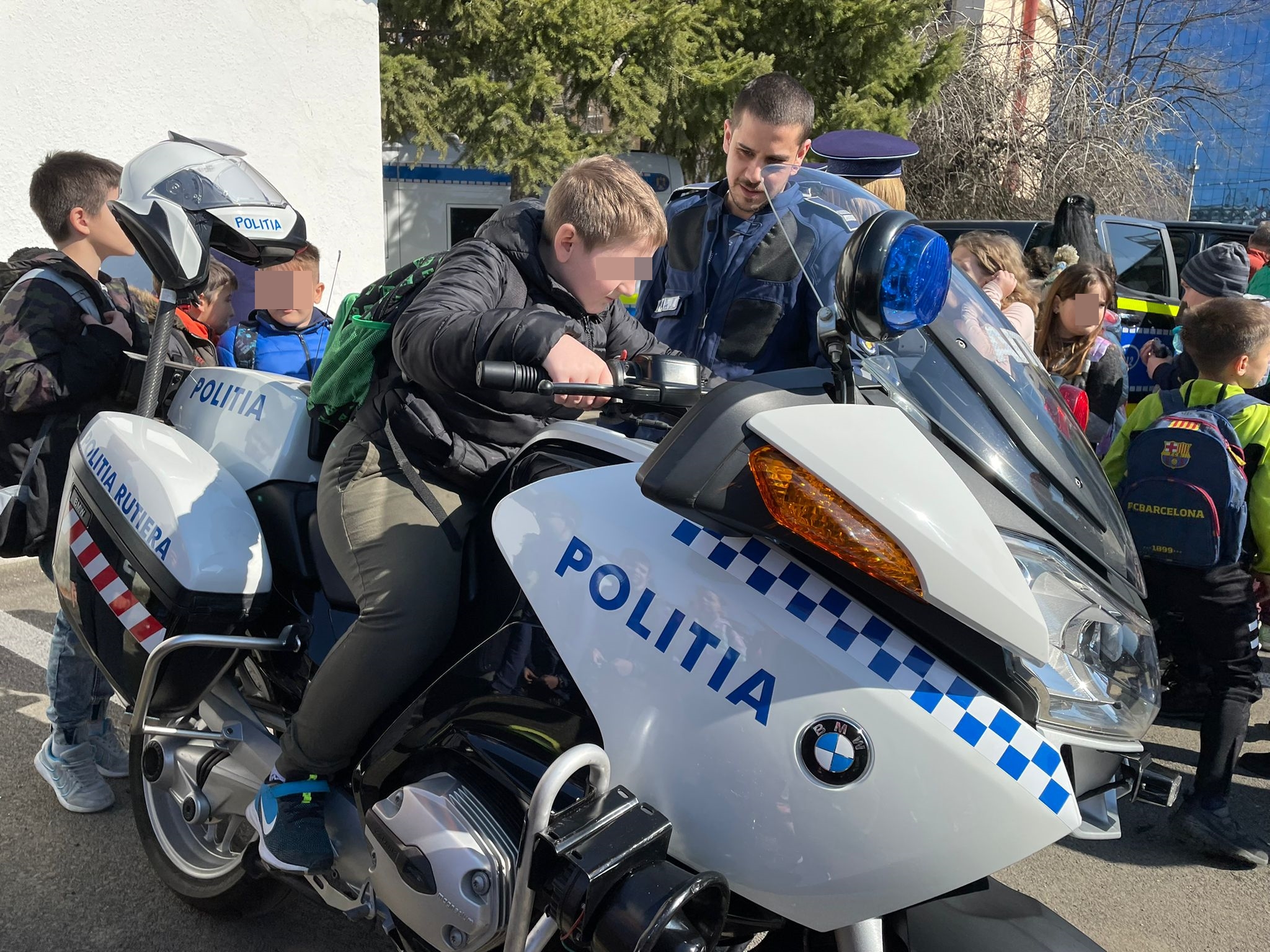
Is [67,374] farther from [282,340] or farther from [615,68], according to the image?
[615,68]

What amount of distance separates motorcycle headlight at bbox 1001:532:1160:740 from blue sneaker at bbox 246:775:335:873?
141cm

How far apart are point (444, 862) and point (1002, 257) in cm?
396

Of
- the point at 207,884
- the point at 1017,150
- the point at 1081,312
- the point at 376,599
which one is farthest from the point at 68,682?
Answer: the point at 1017,150

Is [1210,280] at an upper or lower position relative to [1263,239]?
lower

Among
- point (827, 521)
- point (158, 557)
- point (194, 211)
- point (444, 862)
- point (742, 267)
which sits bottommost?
point (444, 862)

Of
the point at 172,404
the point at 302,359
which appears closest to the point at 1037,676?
the point at 172,404

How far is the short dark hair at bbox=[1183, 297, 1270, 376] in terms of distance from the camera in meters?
3.52

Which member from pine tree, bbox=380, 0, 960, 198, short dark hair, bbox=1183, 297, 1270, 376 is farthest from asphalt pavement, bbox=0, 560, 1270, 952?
pine tree, bbox=380, 0, 960, 198

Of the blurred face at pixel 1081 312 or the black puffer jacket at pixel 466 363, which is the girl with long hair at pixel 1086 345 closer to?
the blurred face at pixel 1081 312

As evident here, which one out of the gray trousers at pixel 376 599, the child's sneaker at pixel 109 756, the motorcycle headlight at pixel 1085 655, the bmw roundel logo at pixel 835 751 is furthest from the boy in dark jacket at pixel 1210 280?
the child's sneaker at pixel 109 756

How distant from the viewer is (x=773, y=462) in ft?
4.51

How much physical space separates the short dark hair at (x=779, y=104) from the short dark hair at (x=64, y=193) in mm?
1920

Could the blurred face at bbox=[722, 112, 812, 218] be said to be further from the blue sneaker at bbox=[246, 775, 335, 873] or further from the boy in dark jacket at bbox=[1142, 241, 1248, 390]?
the boy in dark jacket at bbox=[1142, 241, 1248, 390]

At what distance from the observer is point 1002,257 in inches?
186
